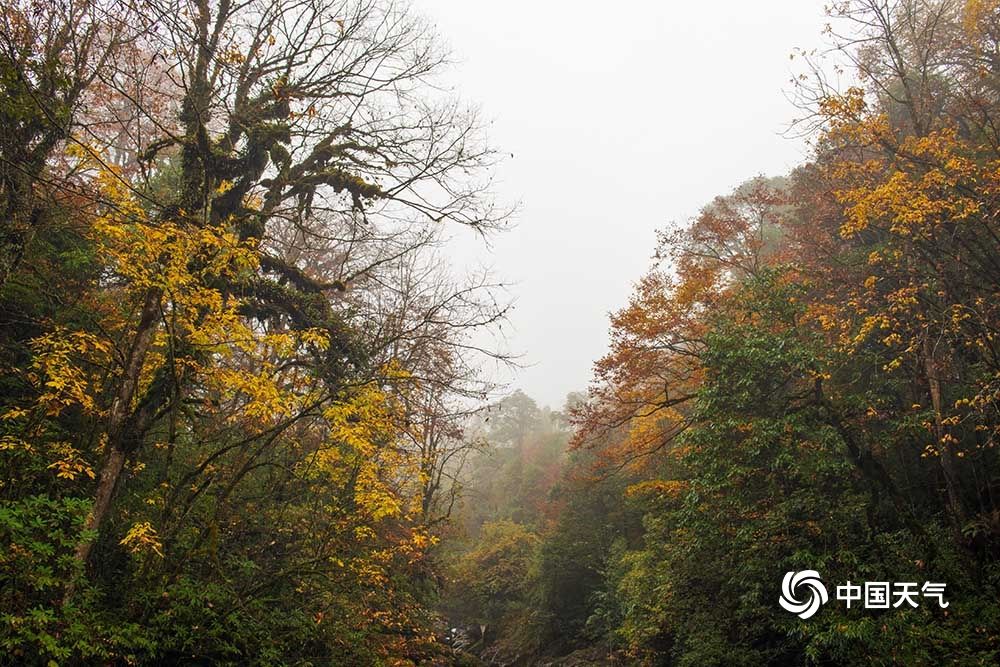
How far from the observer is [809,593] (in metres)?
8.62

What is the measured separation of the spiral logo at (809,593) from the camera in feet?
27.4

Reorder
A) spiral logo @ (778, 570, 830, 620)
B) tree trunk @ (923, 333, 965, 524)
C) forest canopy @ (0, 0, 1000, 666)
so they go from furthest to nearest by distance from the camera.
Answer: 1. spiral logo @ (778, 570, 830, 620)
2. tree trunk @ (923, 333, 965, 524)
3. forest canopy @ (0, 0, 1000, 666)

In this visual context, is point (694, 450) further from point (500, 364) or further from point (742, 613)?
point (500, 364)

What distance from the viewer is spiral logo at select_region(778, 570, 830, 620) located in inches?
328

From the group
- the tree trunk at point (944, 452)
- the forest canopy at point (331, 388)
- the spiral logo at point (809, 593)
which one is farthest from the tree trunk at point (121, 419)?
the tree trunk at point (944, 452)

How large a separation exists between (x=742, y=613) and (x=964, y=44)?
471 inches

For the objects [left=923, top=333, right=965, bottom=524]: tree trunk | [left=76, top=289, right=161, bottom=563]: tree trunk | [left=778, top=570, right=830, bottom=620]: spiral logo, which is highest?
[left=923, top=333, right=965, bottom=524]: tree trunk

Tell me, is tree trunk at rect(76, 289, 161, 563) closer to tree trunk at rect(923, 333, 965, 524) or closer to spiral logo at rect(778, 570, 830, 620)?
spiral logo at rect(778, 570, 830, 620)

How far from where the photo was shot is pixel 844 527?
28.6ft

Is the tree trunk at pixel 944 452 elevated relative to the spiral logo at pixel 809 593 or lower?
elevated

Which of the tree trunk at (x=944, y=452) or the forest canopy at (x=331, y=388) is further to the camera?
the tree trunk at (x=944, y=452)

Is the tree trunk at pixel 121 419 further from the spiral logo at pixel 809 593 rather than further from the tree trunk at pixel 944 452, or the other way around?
the tree trunk at pixel 944 452

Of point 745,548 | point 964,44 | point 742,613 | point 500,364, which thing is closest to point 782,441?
point 745,548

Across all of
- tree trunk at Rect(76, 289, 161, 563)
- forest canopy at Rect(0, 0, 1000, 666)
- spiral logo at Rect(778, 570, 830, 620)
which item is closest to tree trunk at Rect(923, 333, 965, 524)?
forest canopy at Rect(0, 0, 1000, 666)
